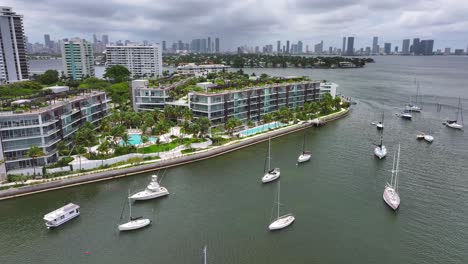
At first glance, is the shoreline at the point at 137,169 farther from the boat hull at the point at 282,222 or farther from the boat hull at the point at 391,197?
the boat hull at the point at 391,197

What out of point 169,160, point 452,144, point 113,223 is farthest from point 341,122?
point 113,223

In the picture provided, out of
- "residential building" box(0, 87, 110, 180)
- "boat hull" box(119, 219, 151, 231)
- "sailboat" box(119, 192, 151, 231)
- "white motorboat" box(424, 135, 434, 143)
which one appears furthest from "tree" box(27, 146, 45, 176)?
"white motorboat" box(424, 135, 434, 143)

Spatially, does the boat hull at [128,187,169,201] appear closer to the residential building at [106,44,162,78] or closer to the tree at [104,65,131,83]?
the tree at [104,65,131,83]

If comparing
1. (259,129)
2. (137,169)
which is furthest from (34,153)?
(259,129)

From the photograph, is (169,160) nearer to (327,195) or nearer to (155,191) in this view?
(155,191)

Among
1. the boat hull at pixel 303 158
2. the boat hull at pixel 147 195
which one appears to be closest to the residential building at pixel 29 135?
the boat hull at pixel 147 195

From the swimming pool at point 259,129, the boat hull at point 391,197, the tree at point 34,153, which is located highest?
the tree at point 34,153
